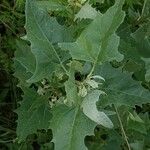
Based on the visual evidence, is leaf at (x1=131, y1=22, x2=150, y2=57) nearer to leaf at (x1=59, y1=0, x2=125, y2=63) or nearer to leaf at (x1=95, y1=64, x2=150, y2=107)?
leaf at (x1=95, y1=64, x2=150, y2=107)

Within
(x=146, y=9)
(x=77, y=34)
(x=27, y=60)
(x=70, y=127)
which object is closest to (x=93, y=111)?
(x=70, y=127)

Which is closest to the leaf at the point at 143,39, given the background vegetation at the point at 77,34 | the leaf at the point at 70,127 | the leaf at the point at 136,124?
Answer: the background vegetation at the point at 77,34

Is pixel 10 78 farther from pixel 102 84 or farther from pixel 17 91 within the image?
pixel 102 84

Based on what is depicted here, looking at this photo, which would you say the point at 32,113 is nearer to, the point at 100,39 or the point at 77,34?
the point at 77,34

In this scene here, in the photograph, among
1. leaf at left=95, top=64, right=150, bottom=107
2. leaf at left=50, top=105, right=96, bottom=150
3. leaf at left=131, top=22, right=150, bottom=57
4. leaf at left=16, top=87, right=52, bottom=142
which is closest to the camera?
leaf at left=50, top=105, right=96, bottom=150

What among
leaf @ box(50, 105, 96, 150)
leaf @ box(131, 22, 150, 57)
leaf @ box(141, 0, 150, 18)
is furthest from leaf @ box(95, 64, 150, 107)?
leaf @ box(141, 0, 150, 18)
